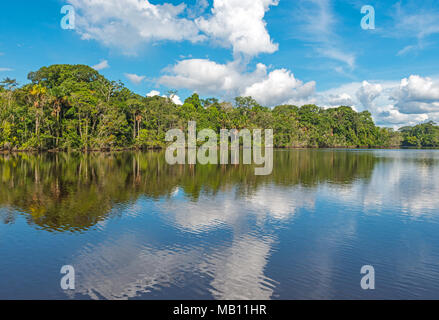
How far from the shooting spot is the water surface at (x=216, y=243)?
27.7 ft

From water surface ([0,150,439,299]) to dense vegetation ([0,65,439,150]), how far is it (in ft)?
180

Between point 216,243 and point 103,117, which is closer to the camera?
point 216,243

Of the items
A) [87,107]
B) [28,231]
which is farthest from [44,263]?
[87,107]

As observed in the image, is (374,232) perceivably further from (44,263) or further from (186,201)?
(44,263)

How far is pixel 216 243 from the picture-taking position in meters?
11.9

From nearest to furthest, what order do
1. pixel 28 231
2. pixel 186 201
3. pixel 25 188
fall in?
1. pixel 28 231
2. pixel 186 201
3. pixel 25 188

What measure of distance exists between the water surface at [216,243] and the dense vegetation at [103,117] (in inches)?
2162

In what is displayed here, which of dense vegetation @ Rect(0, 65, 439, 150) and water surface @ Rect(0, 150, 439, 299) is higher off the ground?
dense vegetation @ Rect(0, 65, 439, 150)

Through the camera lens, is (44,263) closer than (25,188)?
Yes

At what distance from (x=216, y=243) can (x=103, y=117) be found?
236 ft

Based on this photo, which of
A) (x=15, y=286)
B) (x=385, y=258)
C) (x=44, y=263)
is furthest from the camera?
(x=385, y=258)

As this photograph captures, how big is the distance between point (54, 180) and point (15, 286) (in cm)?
2113

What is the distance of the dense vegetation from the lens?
68500 mm
